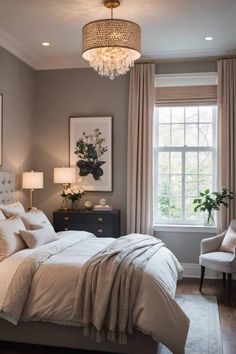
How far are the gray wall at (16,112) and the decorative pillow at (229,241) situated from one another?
287 centimetres

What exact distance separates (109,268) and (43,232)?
3.80 ft

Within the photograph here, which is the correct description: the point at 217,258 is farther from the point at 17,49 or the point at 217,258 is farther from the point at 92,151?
the point at 17,49

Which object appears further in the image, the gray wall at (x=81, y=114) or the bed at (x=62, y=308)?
the gray wall at (x=81, y=114)

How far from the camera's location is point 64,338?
3.15m

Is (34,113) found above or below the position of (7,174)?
above

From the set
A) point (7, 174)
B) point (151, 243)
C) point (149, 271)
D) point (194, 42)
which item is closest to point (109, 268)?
point (149, 271)

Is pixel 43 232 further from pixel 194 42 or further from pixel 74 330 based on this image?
pixel 194 42

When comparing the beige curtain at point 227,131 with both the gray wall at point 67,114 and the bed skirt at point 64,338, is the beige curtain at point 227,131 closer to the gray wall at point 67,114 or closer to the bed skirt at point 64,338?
the gray wall at point 67,114

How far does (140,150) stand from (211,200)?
1.23 m

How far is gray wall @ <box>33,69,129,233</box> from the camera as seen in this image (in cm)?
582

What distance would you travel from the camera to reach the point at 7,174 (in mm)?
5055

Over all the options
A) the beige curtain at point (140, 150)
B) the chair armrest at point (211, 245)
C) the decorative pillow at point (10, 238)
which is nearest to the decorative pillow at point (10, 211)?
the decorative pillow at point (10, 238)

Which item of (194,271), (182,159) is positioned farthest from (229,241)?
(182,159)

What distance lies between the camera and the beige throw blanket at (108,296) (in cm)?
289
